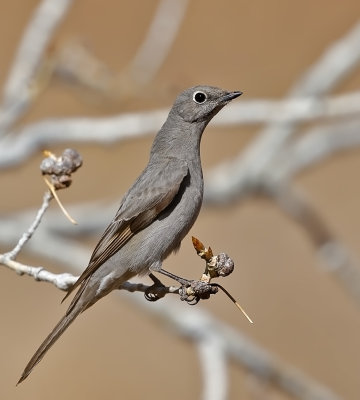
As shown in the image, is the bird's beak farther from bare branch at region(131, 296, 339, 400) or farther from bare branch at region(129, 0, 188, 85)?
bare branch at region(131, 296, 339, 400)

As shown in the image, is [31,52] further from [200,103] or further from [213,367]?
[213,367]

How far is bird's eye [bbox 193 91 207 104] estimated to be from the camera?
570cm

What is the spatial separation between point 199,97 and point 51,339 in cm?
188

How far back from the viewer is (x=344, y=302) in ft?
43.0

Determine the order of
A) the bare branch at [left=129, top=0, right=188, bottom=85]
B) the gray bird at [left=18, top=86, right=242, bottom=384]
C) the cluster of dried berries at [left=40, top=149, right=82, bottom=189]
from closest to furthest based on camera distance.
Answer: the cluster of dried berries at [left=40, top=149, right=82, bottom=189] → the gray bird at [left=18, top=86, right=242, bottom=384] → the bare branch at [left=129, top=0, right=188, bottom=85]

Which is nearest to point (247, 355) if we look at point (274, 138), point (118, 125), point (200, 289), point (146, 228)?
point (118, 125)

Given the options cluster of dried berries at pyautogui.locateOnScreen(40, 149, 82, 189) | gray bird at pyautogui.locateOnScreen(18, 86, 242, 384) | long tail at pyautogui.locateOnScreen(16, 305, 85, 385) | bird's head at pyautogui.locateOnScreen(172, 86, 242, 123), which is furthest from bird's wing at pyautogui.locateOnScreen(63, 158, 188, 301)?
cluster of dried berries at pyautogui.locateOnScreen(40, 149, 82, 189)

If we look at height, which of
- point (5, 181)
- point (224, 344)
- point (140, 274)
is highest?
point (5, 181)

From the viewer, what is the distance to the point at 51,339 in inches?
194

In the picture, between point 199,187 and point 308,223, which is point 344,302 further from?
point 199,187

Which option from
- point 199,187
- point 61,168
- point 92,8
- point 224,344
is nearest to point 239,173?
point 224,344

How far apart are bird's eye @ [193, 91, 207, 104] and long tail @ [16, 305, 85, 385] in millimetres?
1581

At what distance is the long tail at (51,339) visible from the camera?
4.79m

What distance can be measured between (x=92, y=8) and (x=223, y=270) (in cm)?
1326
